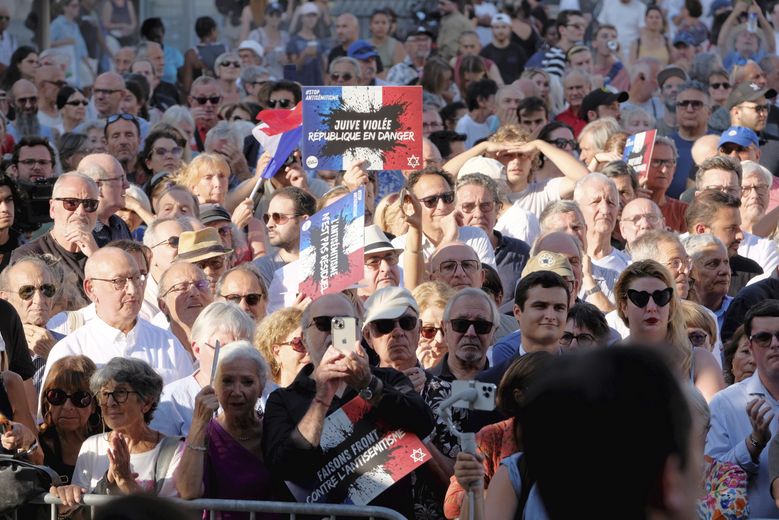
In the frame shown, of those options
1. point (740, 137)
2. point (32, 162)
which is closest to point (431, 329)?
point (32, 162)

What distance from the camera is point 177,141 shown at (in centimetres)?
1214

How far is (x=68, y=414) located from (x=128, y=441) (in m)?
0.46

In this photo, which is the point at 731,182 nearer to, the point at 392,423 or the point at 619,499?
the point at 392,423

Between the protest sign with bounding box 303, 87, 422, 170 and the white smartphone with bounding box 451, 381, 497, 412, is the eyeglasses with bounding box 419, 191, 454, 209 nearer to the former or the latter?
the protest sign with bounding box 303, 87, 422, 170

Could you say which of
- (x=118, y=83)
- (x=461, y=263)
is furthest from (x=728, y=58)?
(x=461, y=263)

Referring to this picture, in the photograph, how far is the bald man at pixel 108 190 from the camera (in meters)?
10.1

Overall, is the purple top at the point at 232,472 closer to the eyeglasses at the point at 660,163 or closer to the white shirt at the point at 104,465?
the white shirt at the point at 104,465

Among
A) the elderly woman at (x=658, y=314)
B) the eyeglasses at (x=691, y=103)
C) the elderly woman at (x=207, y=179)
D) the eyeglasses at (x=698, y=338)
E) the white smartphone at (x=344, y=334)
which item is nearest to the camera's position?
the white smartphone at (x=344, y=334)

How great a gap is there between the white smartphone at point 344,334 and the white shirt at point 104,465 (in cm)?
87

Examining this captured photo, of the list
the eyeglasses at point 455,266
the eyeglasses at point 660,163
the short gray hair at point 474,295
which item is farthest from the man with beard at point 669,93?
the short gray hair at point 474,295

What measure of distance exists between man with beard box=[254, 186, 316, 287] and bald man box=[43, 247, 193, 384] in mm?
1528

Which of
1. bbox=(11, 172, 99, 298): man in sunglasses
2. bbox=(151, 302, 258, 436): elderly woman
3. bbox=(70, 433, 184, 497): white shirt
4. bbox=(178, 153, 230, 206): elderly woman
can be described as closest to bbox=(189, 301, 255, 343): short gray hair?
bbox=(151, 302, 258, 436): elderly woman

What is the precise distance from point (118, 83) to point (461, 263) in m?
6.56

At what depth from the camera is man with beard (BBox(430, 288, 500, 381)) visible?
22.7 feet
